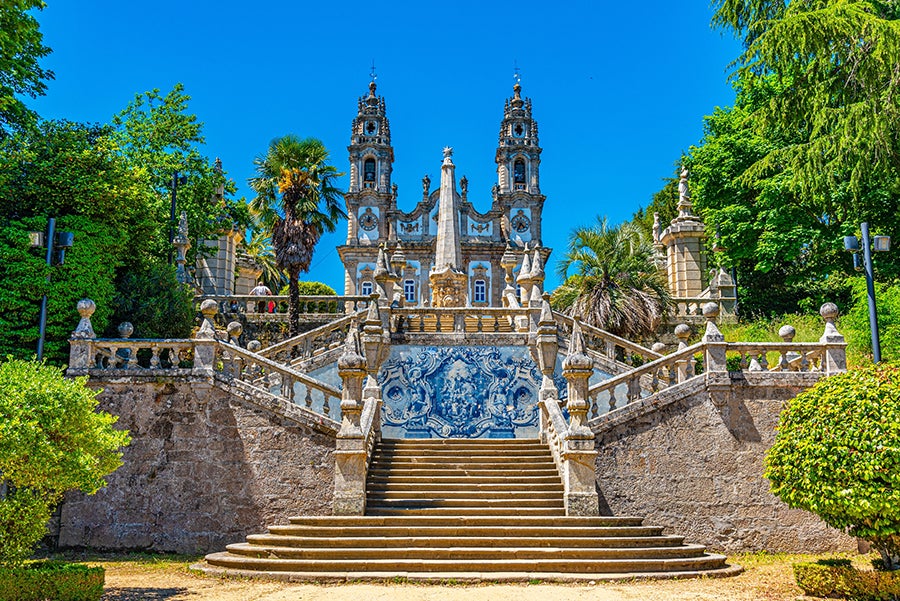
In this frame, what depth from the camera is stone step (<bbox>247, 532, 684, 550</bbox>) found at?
38.5 feet

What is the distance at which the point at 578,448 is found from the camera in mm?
13250

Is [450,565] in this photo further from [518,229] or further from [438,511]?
[518,229]

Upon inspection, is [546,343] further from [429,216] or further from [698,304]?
[429,216]

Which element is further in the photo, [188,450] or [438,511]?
[188,450]

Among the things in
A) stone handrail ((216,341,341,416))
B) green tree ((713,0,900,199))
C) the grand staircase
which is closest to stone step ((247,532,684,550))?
the grand staircase

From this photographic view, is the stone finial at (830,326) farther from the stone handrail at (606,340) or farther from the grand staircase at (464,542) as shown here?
the grand staircase at (464,542)

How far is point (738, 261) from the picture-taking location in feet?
93.4

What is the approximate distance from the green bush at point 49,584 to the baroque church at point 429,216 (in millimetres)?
40331

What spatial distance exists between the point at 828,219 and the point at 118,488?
2392 centimetres

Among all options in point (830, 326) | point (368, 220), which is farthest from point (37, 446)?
point (368, 220)

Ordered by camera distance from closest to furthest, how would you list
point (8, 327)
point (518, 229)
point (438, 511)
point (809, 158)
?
point (438, 511)
point (8, 327)
point (809, 158)
point (518, 229)

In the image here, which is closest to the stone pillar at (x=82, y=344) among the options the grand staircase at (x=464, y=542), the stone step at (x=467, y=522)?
the grand staircase at (x=464, y=542)

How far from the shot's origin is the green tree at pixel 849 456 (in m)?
9.66

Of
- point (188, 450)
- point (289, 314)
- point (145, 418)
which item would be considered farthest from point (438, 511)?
point (289, 314)
